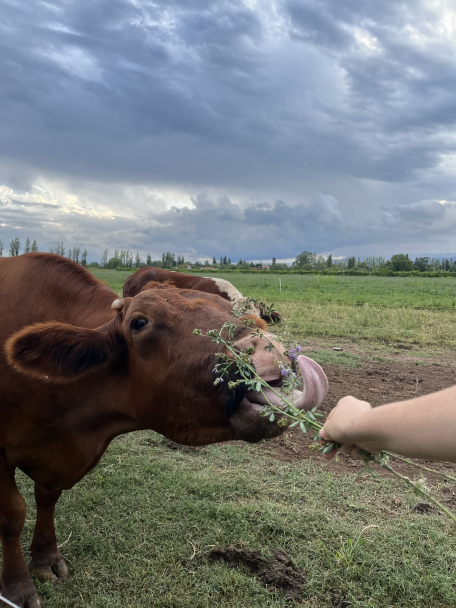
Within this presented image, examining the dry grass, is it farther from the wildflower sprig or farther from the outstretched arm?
the outstretched arm

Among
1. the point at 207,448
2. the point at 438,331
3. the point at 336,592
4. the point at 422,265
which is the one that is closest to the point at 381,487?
the point at 336,592

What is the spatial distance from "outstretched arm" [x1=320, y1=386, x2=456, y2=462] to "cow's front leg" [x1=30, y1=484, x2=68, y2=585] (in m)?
2.58

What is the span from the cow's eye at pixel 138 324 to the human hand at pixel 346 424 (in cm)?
131

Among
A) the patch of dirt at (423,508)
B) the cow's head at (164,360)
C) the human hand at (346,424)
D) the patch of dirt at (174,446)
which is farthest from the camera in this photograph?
the patch of dirt at (174,446)

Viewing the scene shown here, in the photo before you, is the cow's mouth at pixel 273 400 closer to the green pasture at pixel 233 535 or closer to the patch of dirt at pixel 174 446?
the green pasture at pixel 233 535

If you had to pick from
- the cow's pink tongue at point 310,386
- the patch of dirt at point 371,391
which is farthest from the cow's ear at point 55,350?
the patch of dirt at point 371,391

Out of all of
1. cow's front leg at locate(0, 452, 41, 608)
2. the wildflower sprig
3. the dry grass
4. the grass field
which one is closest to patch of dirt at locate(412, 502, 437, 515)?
the grass field

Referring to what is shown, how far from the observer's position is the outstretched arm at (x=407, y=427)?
1278 mm

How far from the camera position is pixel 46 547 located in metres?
3.31

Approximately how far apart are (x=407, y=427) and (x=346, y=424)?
224mm

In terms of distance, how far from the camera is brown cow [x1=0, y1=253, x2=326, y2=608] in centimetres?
244

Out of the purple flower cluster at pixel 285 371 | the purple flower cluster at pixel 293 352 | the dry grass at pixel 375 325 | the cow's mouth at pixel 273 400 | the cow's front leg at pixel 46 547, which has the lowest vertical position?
the cow's front leg at pixel 46 547

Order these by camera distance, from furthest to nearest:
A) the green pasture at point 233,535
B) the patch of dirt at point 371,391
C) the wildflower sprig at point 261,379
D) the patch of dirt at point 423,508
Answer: the patch of dirt at point 371,391 < the patch of dirt at point 423,508 < the green pasture at point 233,535 < the wildflower sprig at point 261,379

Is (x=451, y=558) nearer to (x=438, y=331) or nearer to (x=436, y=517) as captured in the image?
(x=436, y=517)
